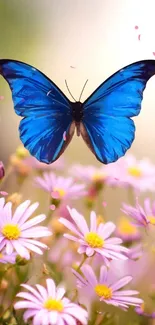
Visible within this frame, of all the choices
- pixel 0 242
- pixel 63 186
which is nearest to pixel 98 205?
pixel 63 186

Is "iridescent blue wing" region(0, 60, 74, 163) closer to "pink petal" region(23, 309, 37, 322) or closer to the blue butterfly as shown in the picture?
the blue butterfly

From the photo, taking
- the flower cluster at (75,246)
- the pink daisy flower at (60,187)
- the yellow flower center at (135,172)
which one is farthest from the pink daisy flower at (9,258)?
the yellow flower center at (135,172)

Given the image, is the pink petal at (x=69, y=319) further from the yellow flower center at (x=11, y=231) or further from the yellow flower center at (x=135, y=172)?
the yellow flower center at (x=135, y=172)

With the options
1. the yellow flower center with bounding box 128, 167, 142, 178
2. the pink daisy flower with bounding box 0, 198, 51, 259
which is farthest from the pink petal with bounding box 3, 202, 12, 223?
the yellow flower center with bounding box 128, 167, 142, 178

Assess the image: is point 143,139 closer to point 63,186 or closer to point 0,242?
point 63,186

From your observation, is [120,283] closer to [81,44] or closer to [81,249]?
[81,249]

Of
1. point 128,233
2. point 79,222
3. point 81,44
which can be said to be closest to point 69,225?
point 79,222
